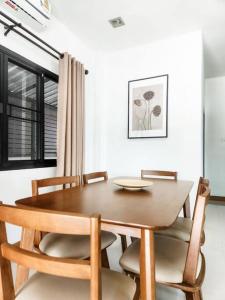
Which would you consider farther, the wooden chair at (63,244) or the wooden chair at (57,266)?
the wooden chair at (63,244)

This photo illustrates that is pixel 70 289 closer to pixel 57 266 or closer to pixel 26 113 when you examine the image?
pixel 57 266

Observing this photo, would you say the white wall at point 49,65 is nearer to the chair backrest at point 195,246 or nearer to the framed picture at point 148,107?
the framed picture at point 148,107

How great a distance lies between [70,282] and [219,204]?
13.0 feet

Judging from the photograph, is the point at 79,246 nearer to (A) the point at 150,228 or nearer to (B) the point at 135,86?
(A) the point at 150,228

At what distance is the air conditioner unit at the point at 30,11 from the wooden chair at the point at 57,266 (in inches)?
77.5

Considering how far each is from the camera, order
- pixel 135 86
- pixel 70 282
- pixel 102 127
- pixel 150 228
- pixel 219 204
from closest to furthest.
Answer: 1. pixel 150 228
2. pixel 70 282
3. pixel 135 86
4. pixel 102 127
5. pixel 219 204

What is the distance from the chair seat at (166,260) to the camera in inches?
38.3

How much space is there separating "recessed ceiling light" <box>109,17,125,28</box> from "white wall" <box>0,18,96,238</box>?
0.61m

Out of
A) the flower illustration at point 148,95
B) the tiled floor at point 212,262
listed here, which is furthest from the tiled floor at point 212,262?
the flower illustration at point 148,95

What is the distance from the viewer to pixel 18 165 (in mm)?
2168

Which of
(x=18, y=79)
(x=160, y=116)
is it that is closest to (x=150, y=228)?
(x=18, y=79)

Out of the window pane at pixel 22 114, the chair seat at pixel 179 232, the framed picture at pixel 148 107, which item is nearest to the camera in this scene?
the chair seat at pixel 179 232

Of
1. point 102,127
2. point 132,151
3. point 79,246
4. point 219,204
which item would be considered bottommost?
point 219,204

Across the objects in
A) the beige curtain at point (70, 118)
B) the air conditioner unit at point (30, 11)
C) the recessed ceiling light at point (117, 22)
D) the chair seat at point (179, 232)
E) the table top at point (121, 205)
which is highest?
the recessed ceiling light at point (117, 22)
